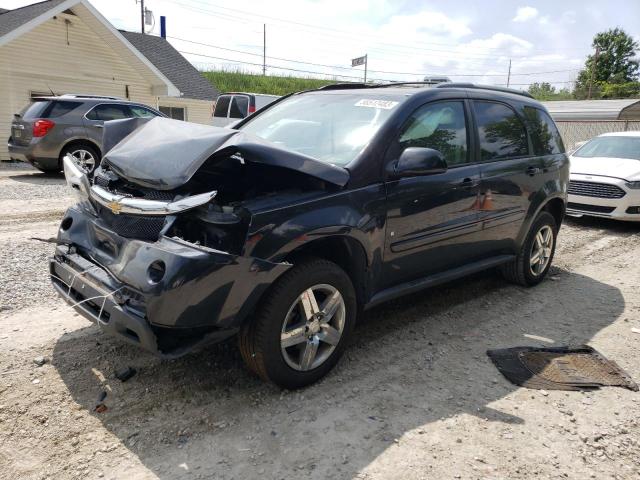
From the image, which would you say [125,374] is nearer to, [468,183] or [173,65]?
[468,183]

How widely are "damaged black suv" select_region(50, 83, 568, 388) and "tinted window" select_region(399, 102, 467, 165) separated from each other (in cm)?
2

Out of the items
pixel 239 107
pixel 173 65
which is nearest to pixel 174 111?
pixel 173 65

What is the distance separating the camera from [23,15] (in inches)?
650

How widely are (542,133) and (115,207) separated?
425 centimetres

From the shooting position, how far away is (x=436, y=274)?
13.4 ft

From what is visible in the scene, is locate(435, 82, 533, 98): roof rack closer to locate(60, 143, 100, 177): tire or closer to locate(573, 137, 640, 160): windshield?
locate(573, 137, 640, 160): windshield

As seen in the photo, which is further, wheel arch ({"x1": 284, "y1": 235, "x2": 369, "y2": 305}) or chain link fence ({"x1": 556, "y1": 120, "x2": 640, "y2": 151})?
chain link fence ({"x1": 556, "y1": 120, "x2": 640, "y2": 151})

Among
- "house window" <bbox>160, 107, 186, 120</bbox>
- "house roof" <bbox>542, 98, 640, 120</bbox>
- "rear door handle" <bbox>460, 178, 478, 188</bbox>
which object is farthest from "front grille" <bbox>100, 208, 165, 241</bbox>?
"house roof" <bbox>542, 98, 640, 120</bbox>

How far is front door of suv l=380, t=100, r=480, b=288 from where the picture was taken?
361 centimetres

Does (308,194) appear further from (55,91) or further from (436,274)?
(55,91)

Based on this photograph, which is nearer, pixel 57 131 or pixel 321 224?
pixel 321 224

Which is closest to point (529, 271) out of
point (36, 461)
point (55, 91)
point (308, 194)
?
point (308, 194)

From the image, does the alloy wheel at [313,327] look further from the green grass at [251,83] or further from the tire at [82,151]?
the green grass at [251,83]

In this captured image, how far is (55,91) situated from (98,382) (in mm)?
16510
